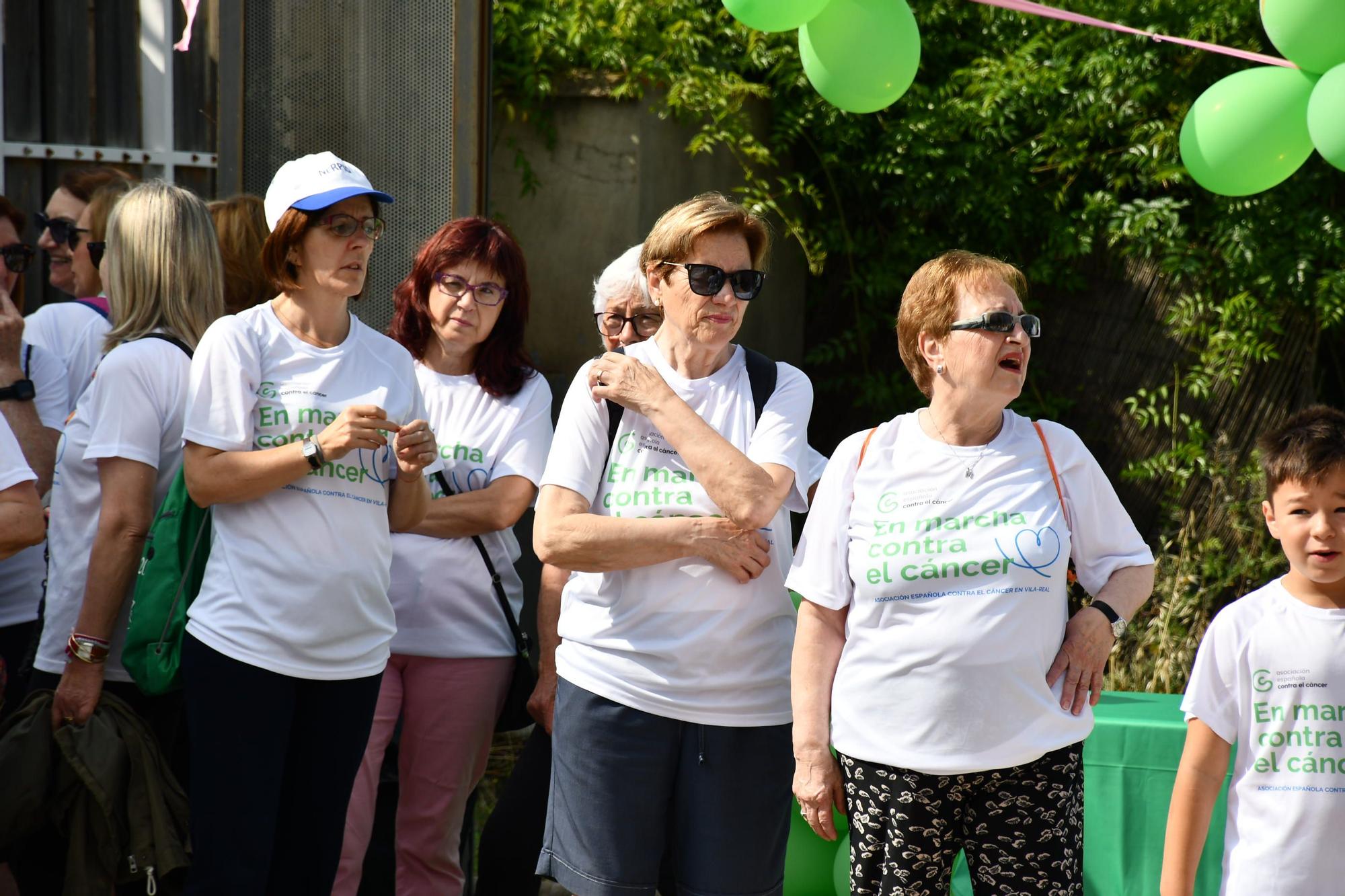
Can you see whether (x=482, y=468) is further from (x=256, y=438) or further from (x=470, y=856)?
(x=470, y=856)

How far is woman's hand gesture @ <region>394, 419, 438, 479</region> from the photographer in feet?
9.18

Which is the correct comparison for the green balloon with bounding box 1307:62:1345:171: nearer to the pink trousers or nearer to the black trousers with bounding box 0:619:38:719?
the pink trousers

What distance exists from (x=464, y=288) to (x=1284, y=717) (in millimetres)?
2051

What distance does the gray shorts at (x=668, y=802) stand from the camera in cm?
262

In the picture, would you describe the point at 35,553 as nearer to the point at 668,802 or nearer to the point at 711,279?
the point at 668,802

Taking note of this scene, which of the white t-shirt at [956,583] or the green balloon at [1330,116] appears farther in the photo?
the green balloon at [1330,116]

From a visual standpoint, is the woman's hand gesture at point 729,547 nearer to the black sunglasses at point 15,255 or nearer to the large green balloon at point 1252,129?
the large green balloon at point 1252,129

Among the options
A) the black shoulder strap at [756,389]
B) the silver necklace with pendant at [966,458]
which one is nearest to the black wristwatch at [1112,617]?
the silver necklace with pendant at [966,458]

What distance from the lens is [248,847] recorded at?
2.75m

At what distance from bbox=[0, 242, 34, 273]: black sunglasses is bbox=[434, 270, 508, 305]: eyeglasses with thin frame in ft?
4.09

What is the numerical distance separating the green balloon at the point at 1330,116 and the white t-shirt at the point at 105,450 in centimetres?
286

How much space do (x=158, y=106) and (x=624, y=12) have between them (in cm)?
198

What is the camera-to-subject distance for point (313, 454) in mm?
2754

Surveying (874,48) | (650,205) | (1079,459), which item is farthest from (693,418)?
(650,205)
